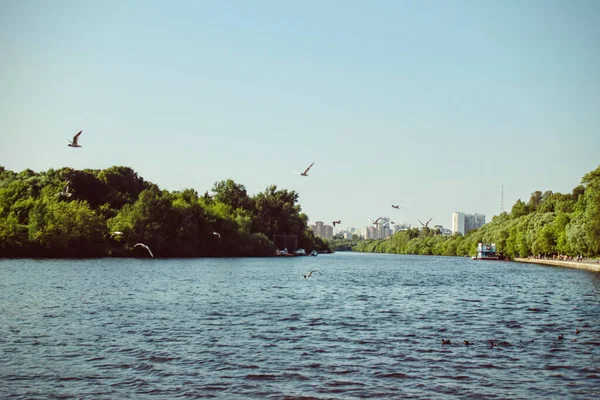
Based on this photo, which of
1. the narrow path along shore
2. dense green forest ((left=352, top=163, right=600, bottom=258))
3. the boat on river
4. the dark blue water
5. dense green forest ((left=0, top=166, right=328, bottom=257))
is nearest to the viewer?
the dark blue water

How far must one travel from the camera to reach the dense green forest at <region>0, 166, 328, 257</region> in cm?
8675

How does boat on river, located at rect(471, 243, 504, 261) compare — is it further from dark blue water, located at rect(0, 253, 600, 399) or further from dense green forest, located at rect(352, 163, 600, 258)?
dark blue water, located at rect(0, 253, 600, 399)

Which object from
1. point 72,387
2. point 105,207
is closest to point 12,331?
point 72,387

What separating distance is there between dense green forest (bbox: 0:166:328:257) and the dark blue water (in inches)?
1272

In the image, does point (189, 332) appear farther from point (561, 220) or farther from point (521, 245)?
point (521, 245)

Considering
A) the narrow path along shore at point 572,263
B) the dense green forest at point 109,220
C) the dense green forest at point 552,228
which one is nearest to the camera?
the dense green forest at point 552,228

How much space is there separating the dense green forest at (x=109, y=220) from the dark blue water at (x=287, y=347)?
32303 millimetres

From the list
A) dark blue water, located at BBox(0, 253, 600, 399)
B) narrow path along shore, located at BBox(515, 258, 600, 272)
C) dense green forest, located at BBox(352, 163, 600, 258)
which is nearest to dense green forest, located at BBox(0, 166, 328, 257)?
dark blue water, located at BBox(0, 253, 600, 399)

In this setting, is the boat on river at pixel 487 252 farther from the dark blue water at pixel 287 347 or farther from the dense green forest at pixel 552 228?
the dark blue water at pixel 287 347

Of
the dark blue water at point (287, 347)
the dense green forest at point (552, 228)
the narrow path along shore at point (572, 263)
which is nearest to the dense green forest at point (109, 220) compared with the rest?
the dark blue water at point (287, 347)

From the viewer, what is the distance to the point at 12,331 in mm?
22734

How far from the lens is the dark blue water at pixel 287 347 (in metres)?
15.8

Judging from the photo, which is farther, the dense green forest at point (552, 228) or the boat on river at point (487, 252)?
the boat on river at point (487, 252)

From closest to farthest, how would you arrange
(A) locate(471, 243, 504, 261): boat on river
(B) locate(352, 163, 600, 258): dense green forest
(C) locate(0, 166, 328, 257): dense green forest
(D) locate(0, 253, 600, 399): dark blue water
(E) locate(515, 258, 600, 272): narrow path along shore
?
1. (D) locate(0, 253, 600, 399): dark blue water
2. (B) locate(352, 163, 600, 258): dense green forest
3. (E) locate(515, 258, 600, 272): narrow path along shore
4. (C) locate(0, 166, 328, 257): dense green forest
5. (A) locate(471, 243, 504, 261): boat on river
